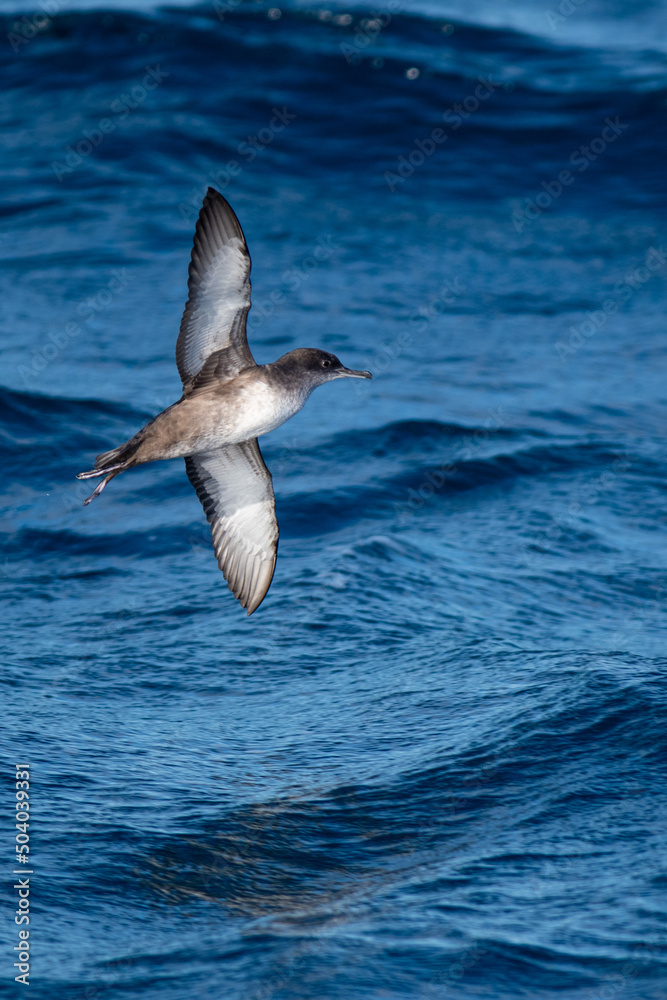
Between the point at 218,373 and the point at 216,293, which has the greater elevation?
the point at 216,293

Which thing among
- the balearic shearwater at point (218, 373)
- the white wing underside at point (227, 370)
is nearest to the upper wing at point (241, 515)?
the white wing underside at point (227, 370)

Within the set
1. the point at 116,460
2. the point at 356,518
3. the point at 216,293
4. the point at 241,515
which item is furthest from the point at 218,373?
the point at 356,518

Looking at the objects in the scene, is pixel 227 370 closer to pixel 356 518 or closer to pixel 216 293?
pixel 216 293

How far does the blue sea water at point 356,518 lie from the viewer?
19.2ft

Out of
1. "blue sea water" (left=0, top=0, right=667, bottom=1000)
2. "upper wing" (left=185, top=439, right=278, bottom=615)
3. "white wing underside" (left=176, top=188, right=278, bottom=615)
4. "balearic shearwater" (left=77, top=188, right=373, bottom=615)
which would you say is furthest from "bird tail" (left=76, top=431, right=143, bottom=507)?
"blue sea water" (left=0, top=0, right=667, bottom=1000)

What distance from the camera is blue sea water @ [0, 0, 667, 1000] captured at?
19.2 ft

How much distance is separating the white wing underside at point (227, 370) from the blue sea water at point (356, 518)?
1.12 m

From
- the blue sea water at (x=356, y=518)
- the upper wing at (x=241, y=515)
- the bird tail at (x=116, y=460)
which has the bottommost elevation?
the blue sea water at (x=356, y=518)

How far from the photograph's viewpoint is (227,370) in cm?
623

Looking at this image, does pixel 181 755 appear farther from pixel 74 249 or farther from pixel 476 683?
pixel 74 249

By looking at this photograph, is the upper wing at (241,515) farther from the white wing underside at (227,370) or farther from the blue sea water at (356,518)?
the blue sea water at (356,518)

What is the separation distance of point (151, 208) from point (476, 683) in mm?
8503

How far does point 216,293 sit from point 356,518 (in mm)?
4536

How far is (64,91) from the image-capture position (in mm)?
16031
